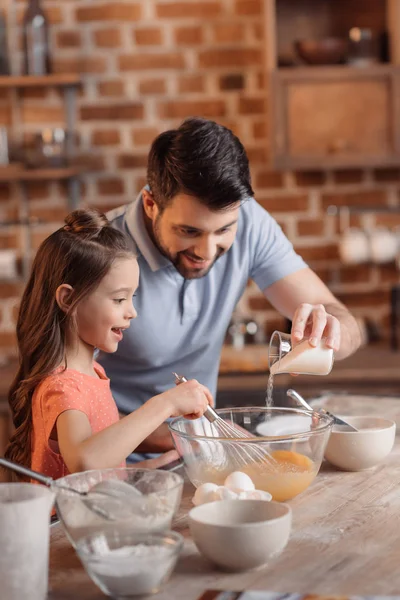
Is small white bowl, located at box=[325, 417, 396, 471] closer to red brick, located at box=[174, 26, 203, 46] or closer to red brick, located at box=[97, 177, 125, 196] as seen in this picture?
red brick, located at box=[97, 177, 125, 196]

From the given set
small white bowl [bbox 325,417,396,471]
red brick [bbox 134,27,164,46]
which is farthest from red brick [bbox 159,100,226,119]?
small white bowl [bbox 325,417,396,471]

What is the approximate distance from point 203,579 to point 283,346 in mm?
596

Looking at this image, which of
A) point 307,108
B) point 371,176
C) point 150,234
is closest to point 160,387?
point 150,234

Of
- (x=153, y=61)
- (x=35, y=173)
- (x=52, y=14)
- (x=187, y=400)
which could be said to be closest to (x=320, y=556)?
(x=187, y=400)

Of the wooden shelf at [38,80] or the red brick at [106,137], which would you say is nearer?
the wooden shelf at [38,80]

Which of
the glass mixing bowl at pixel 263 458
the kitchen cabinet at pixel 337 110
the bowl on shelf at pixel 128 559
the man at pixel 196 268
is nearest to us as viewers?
the bowl on shelf at pixel 128 559

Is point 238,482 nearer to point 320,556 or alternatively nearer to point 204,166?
point 320,556

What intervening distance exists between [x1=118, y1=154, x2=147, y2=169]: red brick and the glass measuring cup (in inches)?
79.7

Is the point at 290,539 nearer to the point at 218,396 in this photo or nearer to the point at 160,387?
the point at 160,387

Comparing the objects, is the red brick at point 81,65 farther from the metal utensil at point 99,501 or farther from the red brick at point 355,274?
the metal utensil at point 99,501

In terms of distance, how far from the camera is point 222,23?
3.47 m

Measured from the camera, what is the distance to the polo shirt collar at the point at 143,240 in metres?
2.06

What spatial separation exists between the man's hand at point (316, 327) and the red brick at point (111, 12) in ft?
7.02

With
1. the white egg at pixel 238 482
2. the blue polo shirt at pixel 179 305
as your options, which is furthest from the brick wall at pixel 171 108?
the white egg at pixel 238 482
